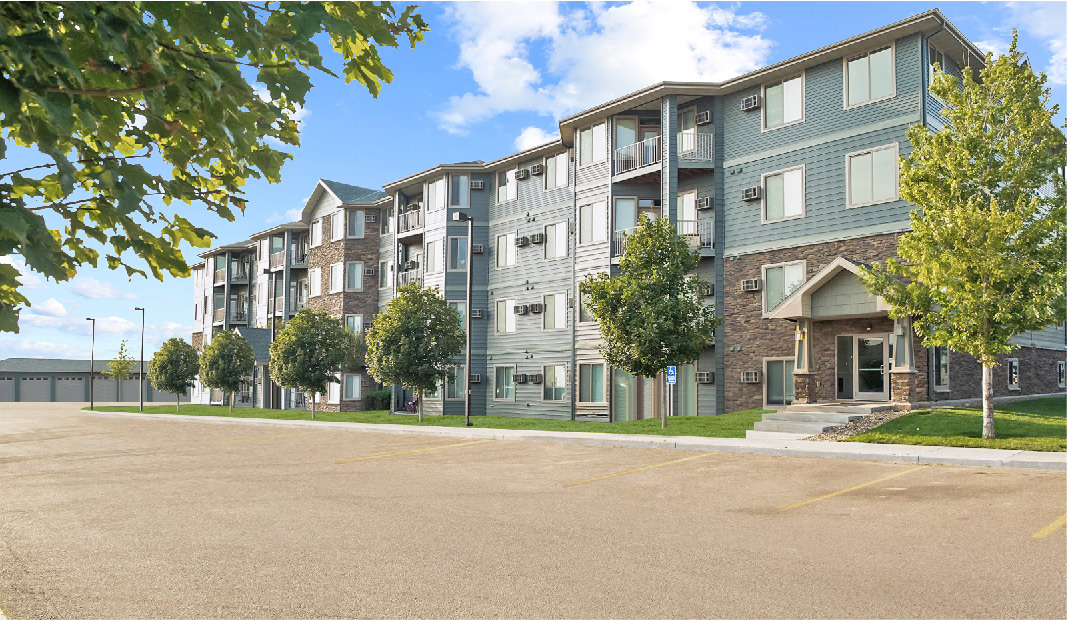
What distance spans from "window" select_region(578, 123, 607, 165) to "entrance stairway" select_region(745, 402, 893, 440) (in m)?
14.6

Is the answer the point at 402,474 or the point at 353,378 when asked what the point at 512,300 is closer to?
the point at 353,378

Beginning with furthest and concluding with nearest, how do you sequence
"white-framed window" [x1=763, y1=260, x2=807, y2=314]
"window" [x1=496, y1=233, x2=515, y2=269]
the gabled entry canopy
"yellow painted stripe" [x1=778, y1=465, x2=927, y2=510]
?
"window" [x1=496, y1=233, x2=515, y2=269] < "white-framed window" [x1=763, y1=260, x2=807, y2=314] < the gabled entry canopy < "yellow painted stripe" [x1=778, y1=465, x2=927, y2=510]

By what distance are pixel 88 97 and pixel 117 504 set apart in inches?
388

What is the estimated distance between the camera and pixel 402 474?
15.4 meters

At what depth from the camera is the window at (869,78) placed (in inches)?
990

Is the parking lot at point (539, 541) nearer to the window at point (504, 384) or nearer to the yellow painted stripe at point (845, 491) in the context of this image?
the yellow painted stripe at point (845, 491)

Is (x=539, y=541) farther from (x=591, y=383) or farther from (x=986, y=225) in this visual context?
(x=591, y=383)

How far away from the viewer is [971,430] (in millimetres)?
19453

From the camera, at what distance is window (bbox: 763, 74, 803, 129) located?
90.5ft

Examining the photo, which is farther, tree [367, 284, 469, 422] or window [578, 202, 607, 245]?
tree [367, 284, 469, 422]

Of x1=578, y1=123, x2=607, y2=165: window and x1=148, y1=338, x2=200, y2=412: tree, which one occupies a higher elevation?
x1=578, y1=123, x2=607, y2=165: window

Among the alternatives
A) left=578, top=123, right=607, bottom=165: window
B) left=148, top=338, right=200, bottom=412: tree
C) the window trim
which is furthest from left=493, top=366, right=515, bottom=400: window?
left=148, top=338, right=200, bottom=412: tree

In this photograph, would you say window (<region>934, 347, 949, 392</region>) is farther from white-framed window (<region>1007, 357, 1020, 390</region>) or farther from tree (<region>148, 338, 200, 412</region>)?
tree (<region>148, 338, 200, 412</region>)

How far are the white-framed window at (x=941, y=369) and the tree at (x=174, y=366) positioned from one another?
159ft
